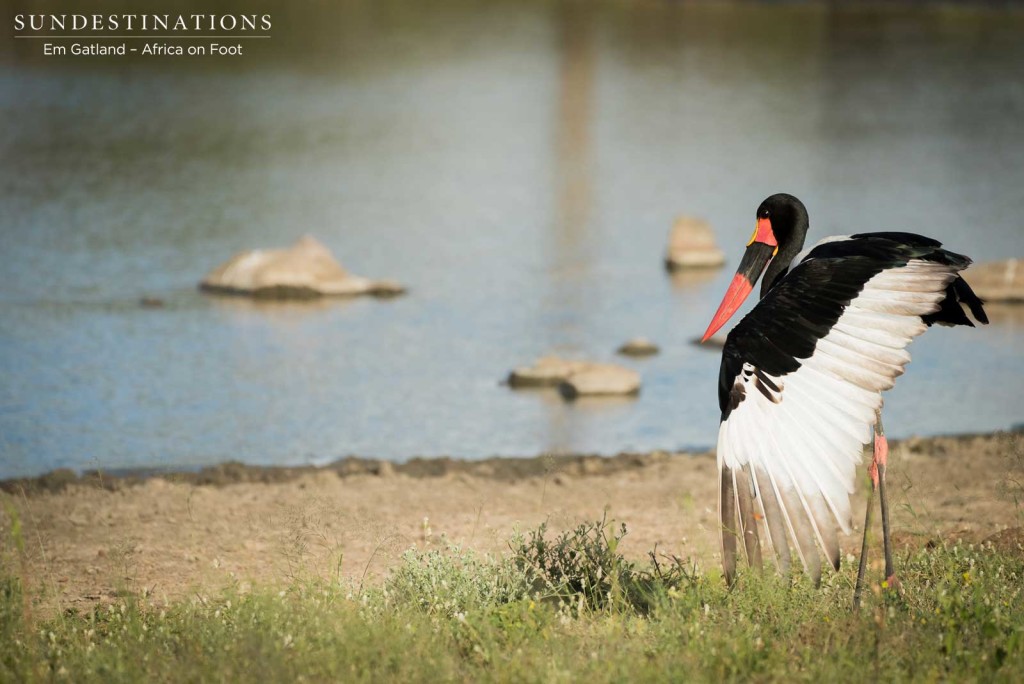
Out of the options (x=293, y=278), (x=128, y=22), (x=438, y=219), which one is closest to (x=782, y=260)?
(x=293, y=278)

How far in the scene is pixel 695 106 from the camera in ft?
130

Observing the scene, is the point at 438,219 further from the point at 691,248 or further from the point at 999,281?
the point at 999,281

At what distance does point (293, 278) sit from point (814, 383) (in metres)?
11.5

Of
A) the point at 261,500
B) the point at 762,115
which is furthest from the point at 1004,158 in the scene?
the point at 261,500

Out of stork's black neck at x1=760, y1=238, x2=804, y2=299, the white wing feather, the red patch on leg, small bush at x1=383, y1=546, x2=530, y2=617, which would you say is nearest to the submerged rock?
stork's black neck at x1=760, y1=238, x2=804, y2=299

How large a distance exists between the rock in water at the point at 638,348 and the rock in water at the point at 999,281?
3952mm

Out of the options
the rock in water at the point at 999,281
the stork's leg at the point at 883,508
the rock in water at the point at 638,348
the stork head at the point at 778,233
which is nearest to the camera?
the stork's leg at the point at 883,508

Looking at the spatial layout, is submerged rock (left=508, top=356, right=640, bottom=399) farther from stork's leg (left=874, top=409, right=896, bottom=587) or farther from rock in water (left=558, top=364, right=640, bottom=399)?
stork's leg (left=874, top=409, right=896, bottom=587)

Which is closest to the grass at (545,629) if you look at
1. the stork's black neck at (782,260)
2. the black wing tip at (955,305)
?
the black wing tip at (955,305)

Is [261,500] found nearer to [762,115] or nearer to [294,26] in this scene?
[762,115]

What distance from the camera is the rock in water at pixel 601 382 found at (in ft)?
40.9

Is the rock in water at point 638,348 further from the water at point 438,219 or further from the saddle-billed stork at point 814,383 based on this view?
the saddle-billed stork at point 814,383

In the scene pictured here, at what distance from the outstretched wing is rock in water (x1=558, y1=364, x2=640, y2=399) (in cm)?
626

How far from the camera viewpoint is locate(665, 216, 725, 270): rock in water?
60.8 feet
